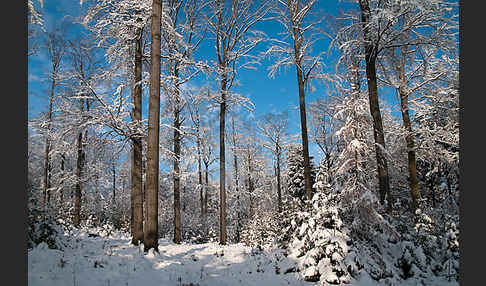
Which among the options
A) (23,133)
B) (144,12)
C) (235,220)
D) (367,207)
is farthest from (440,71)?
(235,220)

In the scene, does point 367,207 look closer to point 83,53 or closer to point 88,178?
point 88,178

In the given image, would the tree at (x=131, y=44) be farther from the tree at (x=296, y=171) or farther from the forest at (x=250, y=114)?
the tree at (x=296, y=171)

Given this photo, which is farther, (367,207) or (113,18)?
(113,18)

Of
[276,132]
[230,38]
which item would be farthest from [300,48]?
[276,132]

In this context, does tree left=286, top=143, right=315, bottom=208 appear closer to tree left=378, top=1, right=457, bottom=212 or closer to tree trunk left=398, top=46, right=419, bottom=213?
tree trunk left=398, top=46, right=419, bottom=213

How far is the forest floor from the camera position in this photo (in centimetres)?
501

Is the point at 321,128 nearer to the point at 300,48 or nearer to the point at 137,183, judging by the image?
the point at 300,48

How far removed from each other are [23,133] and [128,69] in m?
8.30

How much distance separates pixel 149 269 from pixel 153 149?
3.09 meters

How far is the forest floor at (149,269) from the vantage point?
5.01m

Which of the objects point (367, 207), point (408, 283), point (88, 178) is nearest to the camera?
point (408, 283)

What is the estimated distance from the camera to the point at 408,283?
6684mm

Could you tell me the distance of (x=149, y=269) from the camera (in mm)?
6148

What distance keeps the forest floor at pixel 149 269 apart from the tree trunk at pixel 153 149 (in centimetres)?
58
